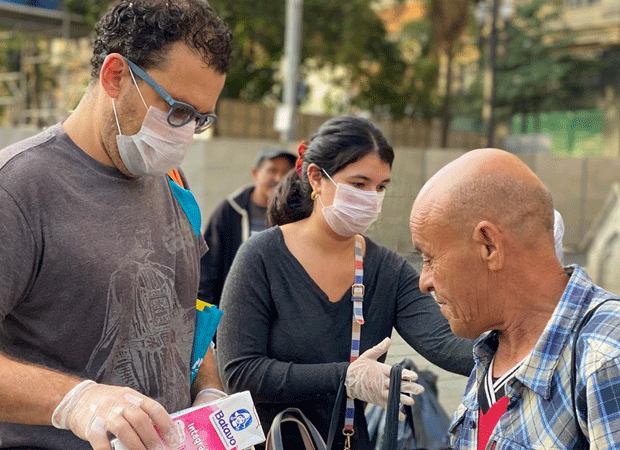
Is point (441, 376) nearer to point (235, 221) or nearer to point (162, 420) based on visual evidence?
point (162, 420)

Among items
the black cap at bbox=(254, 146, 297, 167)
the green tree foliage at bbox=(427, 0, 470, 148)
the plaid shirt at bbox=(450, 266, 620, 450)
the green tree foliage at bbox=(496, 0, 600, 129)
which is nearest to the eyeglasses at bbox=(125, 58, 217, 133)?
the plaid shirt at bbox=(450, 266, 620, 450)

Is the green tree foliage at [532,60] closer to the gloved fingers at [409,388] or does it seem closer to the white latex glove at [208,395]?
the gloved fingers at [409,388]

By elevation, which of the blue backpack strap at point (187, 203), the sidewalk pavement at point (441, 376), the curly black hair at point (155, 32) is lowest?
the sidewalk pavement at point (441, 376)

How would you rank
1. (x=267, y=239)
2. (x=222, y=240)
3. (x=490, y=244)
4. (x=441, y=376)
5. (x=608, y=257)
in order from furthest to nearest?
(x=608, y=257) → (x=222, y=240) → (x=441, y=376) → (x=267, y=239) → (x=490, y=244)

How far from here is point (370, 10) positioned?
813 inches

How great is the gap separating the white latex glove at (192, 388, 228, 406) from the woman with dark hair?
305 millimetres

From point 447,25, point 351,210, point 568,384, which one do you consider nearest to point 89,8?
point 447,25

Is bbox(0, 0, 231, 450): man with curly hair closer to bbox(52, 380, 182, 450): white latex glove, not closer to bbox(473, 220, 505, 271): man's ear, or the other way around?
bbox(52, 380, 182, 450): white latex glove

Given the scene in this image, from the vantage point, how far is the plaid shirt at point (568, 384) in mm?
1421

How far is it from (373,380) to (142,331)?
0.75 metres

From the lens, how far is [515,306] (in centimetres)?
169

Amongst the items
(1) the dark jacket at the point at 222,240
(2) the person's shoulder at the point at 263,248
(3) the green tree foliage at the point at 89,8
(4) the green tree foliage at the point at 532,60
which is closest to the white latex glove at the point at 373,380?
(2) the person's shoulder at the point at 263,248

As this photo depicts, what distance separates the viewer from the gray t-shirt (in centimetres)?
194

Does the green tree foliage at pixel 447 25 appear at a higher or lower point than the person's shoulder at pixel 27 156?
higher
